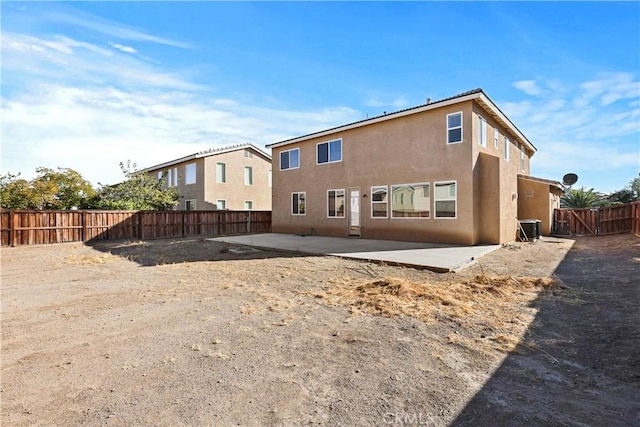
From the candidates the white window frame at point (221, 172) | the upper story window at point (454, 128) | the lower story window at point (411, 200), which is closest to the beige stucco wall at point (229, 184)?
the white window frame at point (221, 172)

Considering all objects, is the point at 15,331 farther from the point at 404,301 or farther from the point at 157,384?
the point at 404,301

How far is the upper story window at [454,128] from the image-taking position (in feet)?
39.3

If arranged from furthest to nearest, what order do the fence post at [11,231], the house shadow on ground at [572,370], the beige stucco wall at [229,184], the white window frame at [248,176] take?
1. the white window frame at [248,176]
2. the beige stucco wall at [229,184]
3. the fence post at [11,231]
4. the house shadow on ground at [572,370]

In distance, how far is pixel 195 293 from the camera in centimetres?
611

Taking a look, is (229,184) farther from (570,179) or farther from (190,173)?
(570,179)

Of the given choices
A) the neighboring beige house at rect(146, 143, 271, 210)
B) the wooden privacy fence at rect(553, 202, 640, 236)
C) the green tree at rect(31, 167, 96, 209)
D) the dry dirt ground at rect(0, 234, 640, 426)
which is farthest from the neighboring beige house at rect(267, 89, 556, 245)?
the green tree at rect(31, 167, 96, 209)

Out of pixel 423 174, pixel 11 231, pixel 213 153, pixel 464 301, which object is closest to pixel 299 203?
pixel 423 174

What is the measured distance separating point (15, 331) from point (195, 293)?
251 centimetres

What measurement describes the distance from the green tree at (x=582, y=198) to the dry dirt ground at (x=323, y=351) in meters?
16.6

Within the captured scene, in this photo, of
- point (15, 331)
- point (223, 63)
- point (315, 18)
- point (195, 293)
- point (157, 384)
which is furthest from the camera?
point (223, 63)

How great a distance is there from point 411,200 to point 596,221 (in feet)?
38.4

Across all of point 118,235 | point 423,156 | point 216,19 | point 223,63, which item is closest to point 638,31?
point 423,156

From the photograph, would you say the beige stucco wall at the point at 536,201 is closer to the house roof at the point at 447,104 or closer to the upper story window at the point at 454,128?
the house roof at the point at 447,104

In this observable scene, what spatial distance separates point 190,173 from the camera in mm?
23938
